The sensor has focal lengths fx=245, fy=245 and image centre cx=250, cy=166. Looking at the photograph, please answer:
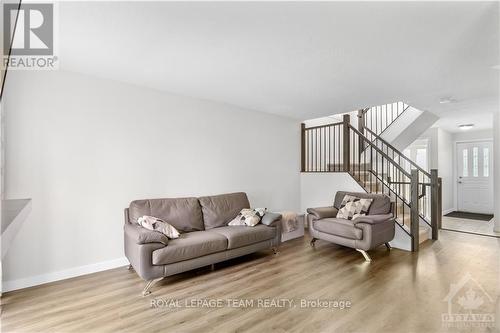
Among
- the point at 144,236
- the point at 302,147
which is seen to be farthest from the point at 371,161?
the point at 144,236

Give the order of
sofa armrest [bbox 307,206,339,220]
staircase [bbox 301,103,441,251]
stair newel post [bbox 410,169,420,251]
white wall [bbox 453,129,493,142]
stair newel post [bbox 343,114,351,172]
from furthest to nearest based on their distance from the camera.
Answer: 1. white wall [bbox 453,129,493,142]
2. stair newel post [bbox 343,114,351,172]
3. staircase [bbox 301,103,441,251]
4. sofa armrest [bbox 307,206,339,220]
5. stair newel post [bbox 410,169,420,251]

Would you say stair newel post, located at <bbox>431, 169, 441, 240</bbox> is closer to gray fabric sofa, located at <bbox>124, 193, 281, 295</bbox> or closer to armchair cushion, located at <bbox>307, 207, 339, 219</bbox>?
armchair cushion, located at <bbox>307, 207, 339, 219</bbox>

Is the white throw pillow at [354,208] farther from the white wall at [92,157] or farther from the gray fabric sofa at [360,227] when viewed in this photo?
the white wall at [92,157]

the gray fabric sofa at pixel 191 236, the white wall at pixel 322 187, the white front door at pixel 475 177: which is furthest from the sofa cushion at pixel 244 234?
the white front door at pixel 475 177

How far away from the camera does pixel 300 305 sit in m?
2.24

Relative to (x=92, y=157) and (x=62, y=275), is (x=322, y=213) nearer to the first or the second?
(x=92, y=157)

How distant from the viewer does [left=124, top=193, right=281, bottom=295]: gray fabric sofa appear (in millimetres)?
2479

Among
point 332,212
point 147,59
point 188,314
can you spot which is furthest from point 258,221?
point 147,59

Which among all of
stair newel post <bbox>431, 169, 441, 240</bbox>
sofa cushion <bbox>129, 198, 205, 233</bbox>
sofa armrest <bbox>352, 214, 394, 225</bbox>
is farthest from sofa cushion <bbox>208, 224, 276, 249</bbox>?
stair newel post <bbox>431, 169, 441, 240</bbox>

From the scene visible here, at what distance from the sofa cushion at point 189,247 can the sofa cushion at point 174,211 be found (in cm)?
20

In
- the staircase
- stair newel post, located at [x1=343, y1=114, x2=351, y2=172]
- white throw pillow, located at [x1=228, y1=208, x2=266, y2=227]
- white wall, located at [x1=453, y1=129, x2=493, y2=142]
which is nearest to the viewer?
white throw pillow, located at [x1=228, y1=208, x2=266, y2=227]

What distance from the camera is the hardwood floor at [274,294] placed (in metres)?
1.95

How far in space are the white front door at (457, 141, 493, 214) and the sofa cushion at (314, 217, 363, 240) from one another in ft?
18.6

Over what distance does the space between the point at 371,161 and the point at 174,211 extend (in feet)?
12.7
